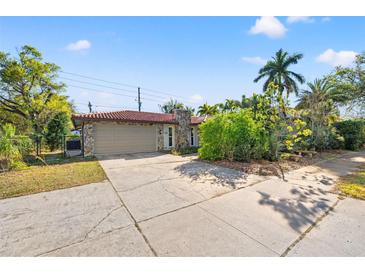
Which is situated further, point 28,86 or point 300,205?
point 28,86

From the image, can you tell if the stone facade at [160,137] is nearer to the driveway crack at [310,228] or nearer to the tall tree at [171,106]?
the driveway crack at [310,228]

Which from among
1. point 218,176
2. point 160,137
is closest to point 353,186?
point 218,176

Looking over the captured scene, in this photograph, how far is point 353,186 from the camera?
16.2 feet

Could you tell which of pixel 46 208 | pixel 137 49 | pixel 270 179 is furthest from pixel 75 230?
pixel 137 49

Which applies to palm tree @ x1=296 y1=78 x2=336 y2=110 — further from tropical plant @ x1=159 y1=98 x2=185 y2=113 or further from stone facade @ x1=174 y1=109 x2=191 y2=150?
tropical plant @ x1=159 y1=98 x2=185 y2=113

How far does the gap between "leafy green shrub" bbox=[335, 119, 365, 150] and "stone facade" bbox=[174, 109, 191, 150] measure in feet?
44.8

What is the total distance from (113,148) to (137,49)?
6.54 m

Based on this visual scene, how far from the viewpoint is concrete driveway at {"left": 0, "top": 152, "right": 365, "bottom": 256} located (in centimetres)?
231

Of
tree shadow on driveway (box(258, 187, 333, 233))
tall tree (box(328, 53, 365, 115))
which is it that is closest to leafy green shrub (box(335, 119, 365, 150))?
tall tree (box(328, 53, 365, 115))

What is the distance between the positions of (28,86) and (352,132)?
27.9 meters

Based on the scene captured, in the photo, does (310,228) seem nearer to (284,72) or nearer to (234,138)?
(234,138)

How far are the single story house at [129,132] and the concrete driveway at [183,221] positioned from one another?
6481 mm
